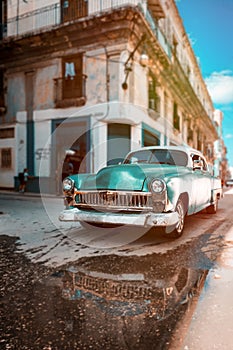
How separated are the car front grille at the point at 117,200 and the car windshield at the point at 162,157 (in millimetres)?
1590

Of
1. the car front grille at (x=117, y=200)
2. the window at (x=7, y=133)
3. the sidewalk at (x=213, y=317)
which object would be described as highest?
the window at (x=7, y=133)

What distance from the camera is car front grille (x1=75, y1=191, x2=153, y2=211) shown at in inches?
150

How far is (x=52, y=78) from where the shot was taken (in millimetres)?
13562

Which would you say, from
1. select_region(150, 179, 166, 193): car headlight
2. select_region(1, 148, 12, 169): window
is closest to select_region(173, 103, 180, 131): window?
select_region(1, 148, 12, 169): window

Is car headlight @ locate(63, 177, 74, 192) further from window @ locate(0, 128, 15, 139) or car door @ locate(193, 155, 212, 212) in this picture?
window @ locate(0, 128, 15, 139)

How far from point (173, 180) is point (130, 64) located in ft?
30.8

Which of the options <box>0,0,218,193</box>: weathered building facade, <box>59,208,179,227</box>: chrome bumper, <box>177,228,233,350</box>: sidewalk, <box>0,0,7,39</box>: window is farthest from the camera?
<box>0,0,7,39</box>: window

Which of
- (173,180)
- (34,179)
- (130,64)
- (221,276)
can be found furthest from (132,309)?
(34,179)

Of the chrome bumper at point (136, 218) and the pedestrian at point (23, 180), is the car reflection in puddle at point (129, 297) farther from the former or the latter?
the pedestrian at point (23, 180)

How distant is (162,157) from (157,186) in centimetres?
178

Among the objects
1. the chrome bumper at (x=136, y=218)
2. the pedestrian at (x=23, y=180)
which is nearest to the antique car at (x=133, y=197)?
the chrome bumper at (x=136, y=218)

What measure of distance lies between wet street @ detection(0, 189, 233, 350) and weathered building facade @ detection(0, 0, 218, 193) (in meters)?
8.18

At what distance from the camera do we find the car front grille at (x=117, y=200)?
3.81 meters

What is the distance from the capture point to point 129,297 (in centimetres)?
232
